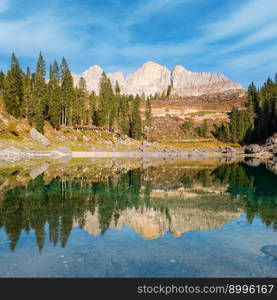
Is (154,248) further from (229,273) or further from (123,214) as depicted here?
(123,214)

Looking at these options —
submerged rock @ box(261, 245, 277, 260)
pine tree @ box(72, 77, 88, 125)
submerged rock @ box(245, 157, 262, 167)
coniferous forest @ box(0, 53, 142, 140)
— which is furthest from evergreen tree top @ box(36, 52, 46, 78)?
submerged rock @ box(261, 245, 277, 260)

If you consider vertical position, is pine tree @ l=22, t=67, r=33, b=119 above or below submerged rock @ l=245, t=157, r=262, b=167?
above

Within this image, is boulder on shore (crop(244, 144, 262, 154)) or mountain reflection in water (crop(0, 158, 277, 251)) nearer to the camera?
mountain reflection in water (crop(0, 158, 277, 251))

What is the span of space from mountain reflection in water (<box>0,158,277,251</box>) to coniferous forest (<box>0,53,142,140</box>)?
6228 cm

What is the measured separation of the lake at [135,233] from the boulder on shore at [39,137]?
5556 cm

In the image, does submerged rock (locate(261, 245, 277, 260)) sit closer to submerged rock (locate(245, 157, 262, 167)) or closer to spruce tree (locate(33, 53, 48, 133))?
submerged rock (locate(245, 157, 262, 167))

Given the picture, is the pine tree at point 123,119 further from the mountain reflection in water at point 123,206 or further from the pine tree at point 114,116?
the mountain reflection in water at point 123,206

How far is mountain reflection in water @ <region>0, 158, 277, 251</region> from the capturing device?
57.7ft

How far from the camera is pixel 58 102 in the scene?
10050cm

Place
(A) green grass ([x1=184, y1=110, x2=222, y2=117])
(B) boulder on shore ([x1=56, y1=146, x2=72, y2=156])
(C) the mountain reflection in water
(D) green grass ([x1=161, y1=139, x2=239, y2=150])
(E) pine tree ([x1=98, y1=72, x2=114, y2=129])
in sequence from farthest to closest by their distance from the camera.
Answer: (A) green grass ([x1=184, y1=110, x2=222, y2=117]) → (D) green grass ([x1=161, y1=139, x2=239, y2=150]) → (E) pine tree ([x1=98, y1=72, x2=114, y2=129]) → (B) boulder on shore ([x1=56, y1=146, x2=72, y2=156]) → (C) the mountain reflection in water

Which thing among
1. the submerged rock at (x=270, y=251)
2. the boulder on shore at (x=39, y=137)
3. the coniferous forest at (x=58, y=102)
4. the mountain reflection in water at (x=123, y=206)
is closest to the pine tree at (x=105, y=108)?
the coniferous forest at (x=58, y=102)

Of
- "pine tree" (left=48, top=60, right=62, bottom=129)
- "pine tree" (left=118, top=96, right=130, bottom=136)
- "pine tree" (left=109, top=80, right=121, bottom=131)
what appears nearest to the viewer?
"pine tree" (left=48, top=60, right=62, bottom=129)

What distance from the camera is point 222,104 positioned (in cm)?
19925
